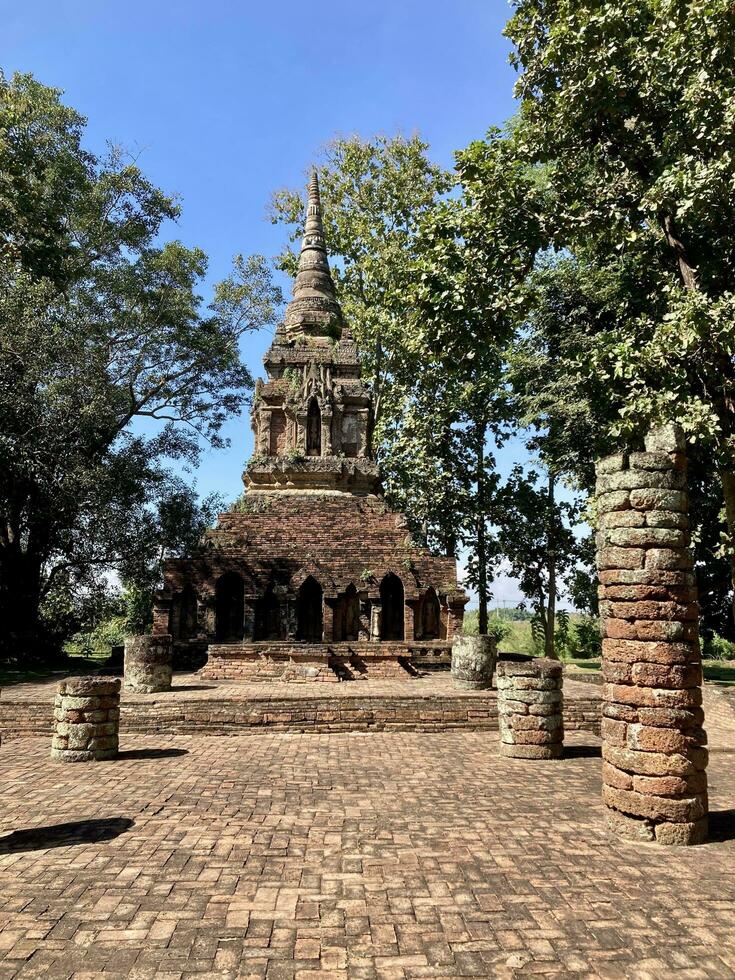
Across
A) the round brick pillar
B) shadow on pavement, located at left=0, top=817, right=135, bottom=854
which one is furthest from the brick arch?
shadow on pavement, located at left=0, top=817, right=135, bottom=854

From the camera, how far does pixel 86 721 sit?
8984 millimetres

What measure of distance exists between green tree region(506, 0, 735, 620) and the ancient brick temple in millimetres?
7764

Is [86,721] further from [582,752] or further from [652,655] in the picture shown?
[652,655]

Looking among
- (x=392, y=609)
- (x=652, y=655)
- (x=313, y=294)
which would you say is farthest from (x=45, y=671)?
(x=652, y=655)

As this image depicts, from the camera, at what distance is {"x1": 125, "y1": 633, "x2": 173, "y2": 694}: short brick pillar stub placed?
46.3ft

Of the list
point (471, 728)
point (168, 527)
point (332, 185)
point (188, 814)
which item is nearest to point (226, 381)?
point (168, 527)

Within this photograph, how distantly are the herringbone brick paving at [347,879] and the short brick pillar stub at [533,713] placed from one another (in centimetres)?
79

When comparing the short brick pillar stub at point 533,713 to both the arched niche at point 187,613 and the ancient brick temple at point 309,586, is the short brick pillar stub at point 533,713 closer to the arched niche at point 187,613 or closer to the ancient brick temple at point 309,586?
the ancient brick temple at point 309,586

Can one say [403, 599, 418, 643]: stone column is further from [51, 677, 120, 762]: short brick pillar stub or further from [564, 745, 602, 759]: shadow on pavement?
[51, 677, 120, 762]: short brick pillar stub

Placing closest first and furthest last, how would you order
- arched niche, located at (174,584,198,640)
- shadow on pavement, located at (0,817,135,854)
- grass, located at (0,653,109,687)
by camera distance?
shadow on pavement, located at (0,817,135,854), grass, located at (0,653,109,687), arched niche, located at (174,584,198,640)

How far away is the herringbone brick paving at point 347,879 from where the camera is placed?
4.11 metres

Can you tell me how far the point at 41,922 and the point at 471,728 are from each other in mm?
7521

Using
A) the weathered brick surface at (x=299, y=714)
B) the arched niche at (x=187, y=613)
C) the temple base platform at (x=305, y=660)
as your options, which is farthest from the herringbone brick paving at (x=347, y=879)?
Answer: the arched niche at (x=187, y=613)

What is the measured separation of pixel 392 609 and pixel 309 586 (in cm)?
244
